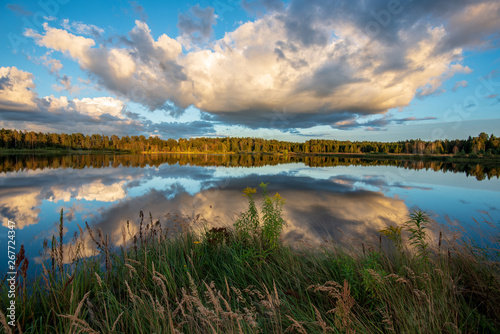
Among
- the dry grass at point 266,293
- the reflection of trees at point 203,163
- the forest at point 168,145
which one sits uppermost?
the forest at point 168,145

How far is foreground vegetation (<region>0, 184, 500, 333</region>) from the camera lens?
309 centimetres

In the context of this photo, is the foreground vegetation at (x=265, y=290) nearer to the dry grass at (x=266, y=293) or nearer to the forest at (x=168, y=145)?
the dry grass at (x=266, y=293)

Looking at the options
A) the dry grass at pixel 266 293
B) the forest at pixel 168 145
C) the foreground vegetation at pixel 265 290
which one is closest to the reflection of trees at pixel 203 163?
the dry grass at pixel 266 293

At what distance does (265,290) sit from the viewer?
3.75 metres

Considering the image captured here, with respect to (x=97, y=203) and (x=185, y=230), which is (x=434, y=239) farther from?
(x=97, y=203)

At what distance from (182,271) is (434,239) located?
9.71m

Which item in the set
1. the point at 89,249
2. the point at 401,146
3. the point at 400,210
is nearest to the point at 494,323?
the point at 89,249

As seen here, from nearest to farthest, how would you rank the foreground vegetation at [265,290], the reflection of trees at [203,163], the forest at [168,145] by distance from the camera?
the foreground vegetation at [265,290] → the reflection of trees at [203,163] → the forest at [168,145]

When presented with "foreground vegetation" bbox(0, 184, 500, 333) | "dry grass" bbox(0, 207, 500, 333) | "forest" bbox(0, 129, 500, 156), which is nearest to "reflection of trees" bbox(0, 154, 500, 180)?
"dry grass" bbox(0, 207, 500, 333)

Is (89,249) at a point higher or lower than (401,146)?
lower

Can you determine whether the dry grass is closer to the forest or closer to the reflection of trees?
the reflection of trees

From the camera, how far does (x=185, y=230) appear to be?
731cm

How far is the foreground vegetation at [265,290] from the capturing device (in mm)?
3088

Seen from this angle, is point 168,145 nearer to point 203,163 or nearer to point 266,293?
point 203,163
